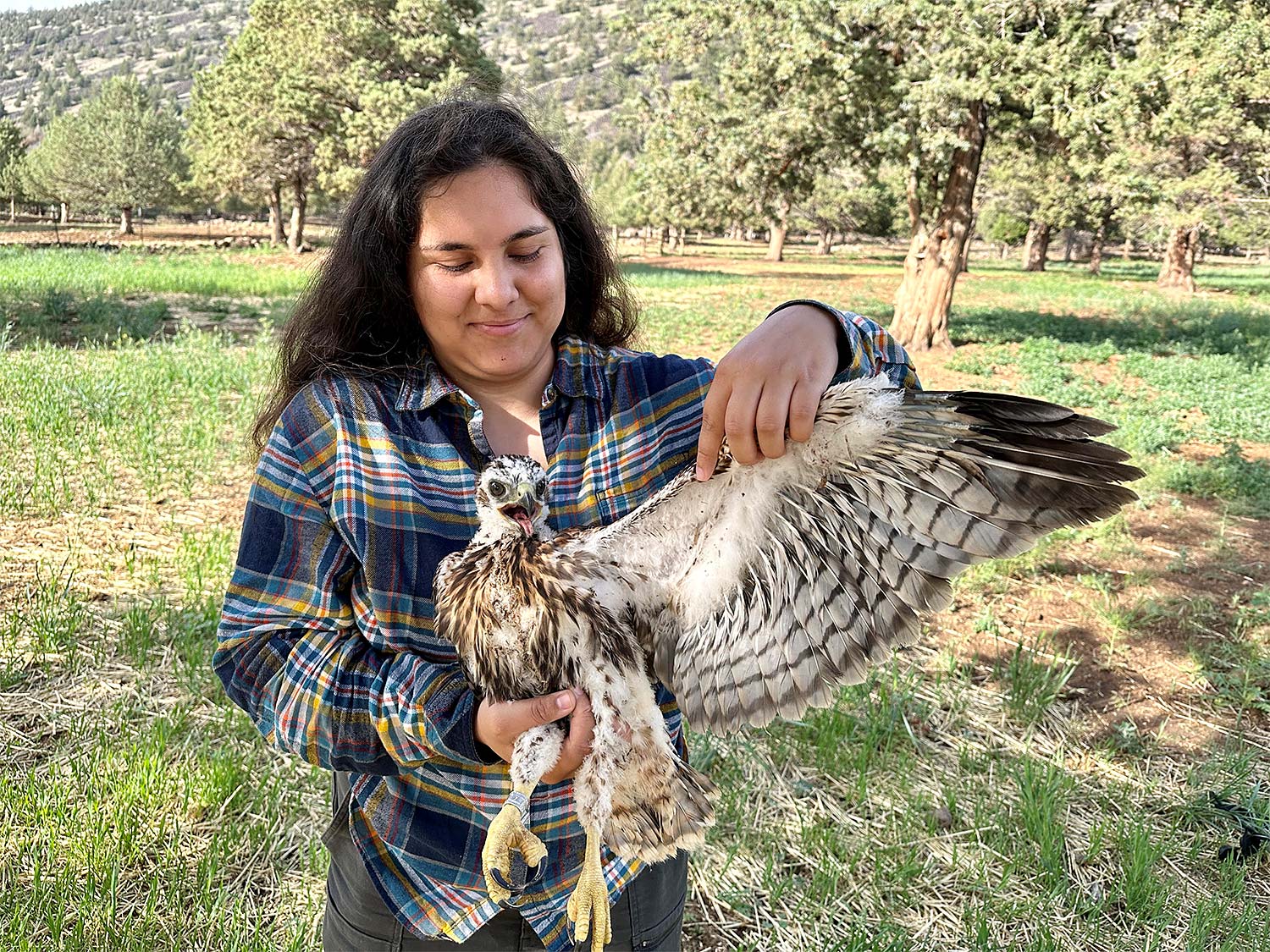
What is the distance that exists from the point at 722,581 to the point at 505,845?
2.25 feet

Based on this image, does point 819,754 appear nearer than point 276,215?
Yes

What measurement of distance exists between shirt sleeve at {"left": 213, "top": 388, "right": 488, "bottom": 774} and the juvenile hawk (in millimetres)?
Answer: 159

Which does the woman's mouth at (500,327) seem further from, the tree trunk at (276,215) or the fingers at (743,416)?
the tree trunk at (276,215)

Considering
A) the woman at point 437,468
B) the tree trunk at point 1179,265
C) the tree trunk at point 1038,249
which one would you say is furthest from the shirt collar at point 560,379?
the tree trunk at point 1038,249

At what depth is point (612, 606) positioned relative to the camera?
1.80m

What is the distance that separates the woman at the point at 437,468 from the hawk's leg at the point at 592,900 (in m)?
0.17

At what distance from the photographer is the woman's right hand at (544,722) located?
158cm

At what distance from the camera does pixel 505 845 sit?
63.0 inches

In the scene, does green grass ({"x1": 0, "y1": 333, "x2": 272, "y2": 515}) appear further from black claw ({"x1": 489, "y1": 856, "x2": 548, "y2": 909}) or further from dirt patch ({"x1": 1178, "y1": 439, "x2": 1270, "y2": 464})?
dirt patch ({"x1": 1178, "y1": 439, "x2": 1270, "y2": 464})

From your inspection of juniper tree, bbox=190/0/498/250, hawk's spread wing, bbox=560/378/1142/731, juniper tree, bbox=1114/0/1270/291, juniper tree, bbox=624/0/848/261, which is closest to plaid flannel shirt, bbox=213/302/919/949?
hawk's spread wing, bbox=560/378/1142/731

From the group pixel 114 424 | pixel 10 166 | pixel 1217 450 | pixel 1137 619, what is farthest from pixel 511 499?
pixel 10 166

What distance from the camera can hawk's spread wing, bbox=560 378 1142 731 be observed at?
1.59 meters

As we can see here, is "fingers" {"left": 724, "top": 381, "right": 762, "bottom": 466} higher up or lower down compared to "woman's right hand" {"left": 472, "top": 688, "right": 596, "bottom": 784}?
higher up

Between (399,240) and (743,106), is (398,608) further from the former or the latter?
(743,106)
